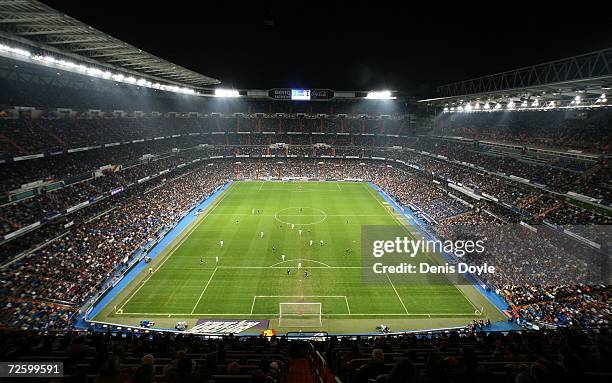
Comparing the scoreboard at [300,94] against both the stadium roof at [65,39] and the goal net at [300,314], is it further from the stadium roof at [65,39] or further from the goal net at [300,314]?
the goal net at [300,314]

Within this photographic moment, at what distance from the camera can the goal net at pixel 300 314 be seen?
73.2 feet

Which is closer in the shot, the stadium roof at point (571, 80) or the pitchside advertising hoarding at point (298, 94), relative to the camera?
the stadium roof at point (571, 80)

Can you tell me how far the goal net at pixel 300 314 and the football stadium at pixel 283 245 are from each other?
5.9 inches

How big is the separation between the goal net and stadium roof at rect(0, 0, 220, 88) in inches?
941

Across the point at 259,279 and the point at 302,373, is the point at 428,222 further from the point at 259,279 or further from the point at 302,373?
the point at 302,373

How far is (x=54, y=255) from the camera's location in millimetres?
25719

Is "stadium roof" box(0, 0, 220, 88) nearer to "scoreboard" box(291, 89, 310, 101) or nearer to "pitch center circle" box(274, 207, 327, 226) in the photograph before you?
"pitch center circle" box(274, 207, 327, 226)

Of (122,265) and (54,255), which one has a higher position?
(54,255)

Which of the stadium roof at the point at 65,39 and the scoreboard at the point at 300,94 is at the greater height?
the scoreboard at the point at 300,94

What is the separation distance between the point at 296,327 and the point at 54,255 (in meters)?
19.3

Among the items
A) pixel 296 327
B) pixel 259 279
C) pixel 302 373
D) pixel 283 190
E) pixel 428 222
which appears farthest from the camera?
pixel 283 190

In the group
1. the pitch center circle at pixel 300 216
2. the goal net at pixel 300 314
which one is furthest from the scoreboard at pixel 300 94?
the goal net at pixel 300 314

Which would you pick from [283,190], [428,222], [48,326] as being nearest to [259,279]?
[48,326]
